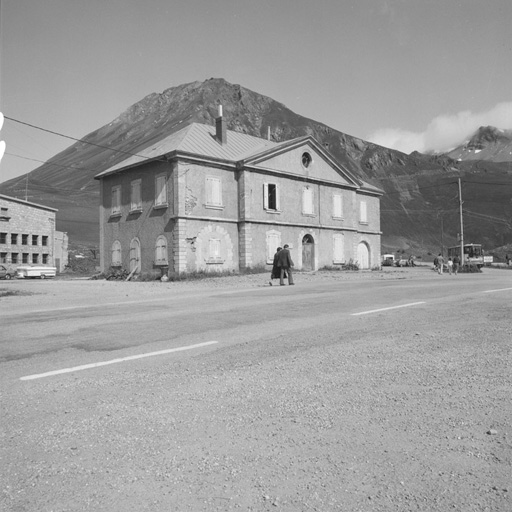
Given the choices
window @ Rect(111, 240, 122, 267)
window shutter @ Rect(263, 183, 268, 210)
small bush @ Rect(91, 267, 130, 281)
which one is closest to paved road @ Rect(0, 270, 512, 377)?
small bush @ Rect(91, 267, 130, 281)

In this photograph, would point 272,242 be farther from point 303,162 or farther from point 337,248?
point 337,248

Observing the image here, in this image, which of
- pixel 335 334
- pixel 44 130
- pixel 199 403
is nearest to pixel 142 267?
pixel 44 130

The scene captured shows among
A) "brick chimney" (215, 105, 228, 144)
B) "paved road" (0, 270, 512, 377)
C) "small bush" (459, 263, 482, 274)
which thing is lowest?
"paved road" (0, 270, 512, 377)

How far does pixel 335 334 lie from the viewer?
7363 mm

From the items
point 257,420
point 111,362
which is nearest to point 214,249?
point 111,362

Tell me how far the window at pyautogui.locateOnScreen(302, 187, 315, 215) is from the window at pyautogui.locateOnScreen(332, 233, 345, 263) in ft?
10.5

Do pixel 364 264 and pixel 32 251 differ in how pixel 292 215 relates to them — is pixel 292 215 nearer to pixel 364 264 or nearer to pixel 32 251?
pixel 364 264

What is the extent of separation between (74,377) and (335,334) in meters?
3.85

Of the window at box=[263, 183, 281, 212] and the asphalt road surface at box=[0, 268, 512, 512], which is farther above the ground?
the window at box=[263, 183, 281, 212]

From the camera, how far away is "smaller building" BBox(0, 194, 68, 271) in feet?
163

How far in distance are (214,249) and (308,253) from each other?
8.25 m

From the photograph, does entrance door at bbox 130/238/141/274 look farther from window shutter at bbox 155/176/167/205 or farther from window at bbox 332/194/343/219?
window at bbox 332/194/343/219

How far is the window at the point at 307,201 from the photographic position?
3469cm

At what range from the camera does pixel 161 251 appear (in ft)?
94.6
